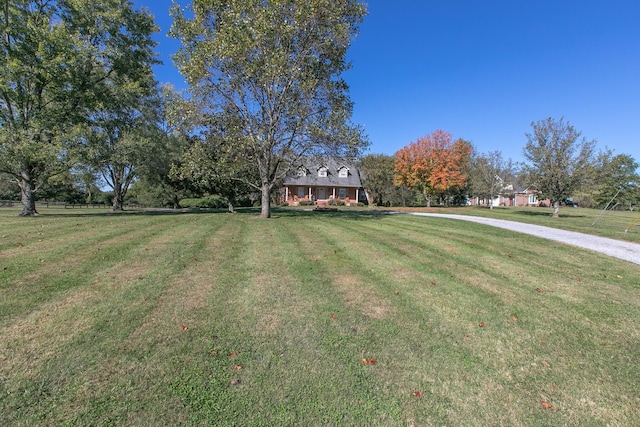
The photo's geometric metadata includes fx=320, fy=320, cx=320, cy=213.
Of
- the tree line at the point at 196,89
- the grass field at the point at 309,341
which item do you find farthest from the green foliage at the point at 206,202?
the grass field at the point at 309,341

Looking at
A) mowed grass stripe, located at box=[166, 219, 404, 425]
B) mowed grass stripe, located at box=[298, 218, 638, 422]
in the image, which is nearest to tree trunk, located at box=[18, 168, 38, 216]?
mowed grass stripe, located at box=[166, 219, 404, 425]

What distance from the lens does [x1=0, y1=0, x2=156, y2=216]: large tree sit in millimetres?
15102

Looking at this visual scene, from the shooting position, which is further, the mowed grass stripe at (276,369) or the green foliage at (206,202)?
the green foliage at (206,202)

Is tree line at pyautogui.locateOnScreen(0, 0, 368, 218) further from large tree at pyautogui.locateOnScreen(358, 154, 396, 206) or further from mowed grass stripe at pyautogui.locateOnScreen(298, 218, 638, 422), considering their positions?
large tree at pyautogui.locateOnScreen(358, 154, 396, 206)

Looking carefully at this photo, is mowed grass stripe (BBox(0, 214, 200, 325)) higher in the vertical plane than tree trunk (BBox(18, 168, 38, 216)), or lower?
lower

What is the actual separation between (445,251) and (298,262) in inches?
155

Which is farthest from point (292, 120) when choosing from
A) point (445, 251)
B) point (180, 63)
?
point (445, 251)

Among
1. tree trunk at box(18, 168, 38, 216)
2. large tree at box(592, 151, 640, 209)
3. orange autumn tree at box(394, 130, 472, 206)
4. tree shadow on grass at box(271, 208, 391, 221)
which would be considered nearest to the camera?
tree trunk at box(18, 168, 38, 216)

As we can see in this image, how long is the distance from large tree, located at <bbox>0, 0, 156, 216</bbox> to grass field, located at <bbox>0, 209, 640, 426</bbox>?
40.0ft

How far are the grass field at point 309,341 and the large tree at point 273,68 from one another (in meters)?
8.88

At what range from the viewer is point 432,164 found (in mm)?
35656

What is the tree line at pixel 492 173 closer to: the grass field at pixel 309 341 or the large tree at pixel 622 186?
the large tree at pixel 622 186

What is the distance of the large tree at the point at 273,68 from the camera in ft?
42.3

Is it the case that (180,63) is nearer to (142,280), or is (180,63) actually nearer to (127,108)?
(127,108)
